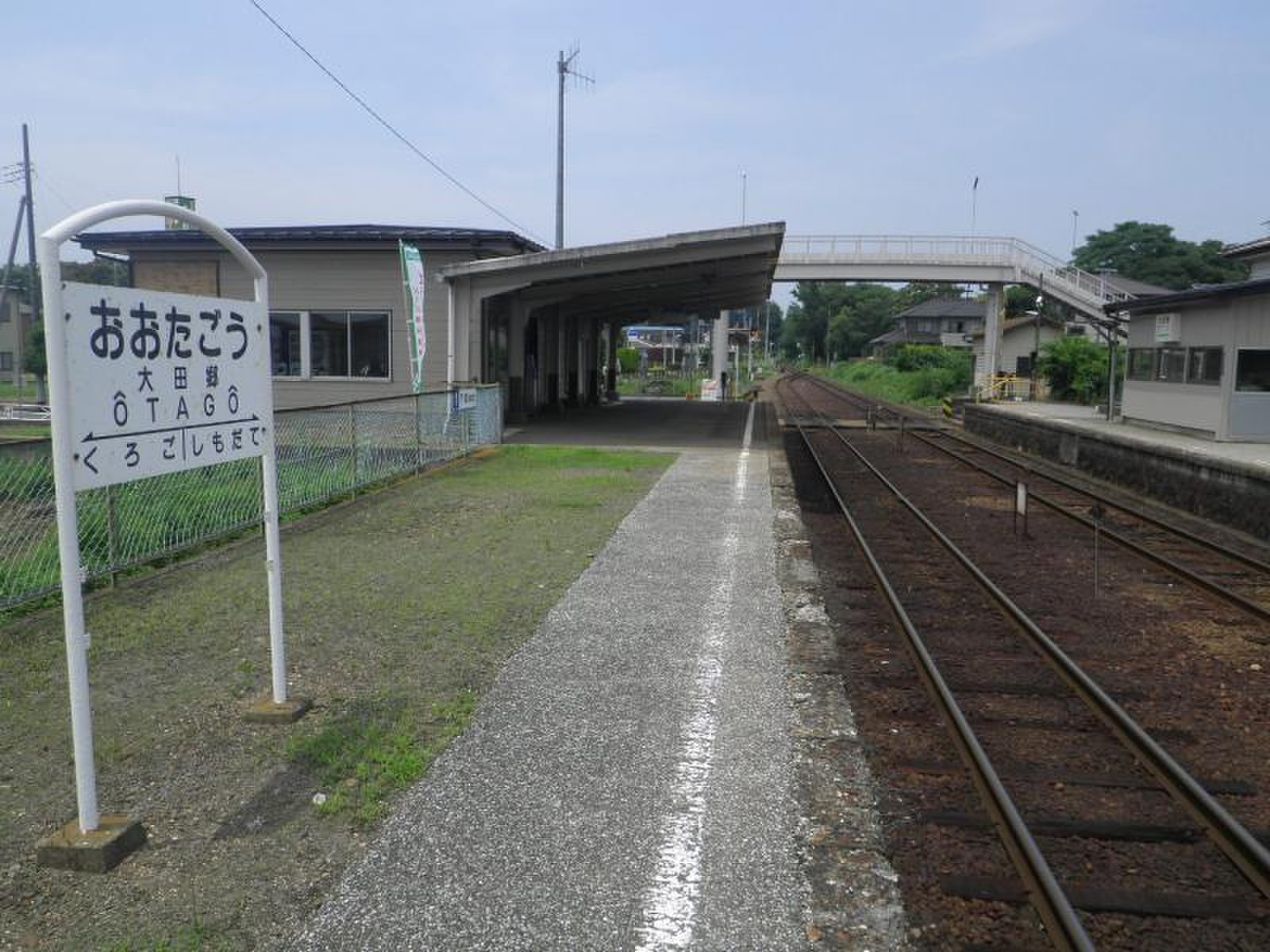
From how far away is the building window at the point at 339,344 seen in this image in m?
22.5

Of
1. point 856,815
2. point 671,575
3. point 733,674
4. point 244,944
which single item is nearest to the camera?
point 244,944

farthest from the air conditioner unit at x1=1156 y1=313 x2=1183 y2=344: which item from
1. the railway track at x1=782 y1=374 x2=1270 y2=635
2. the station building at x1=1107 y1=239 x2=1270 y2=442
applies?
the railway track at x1=782 y1=374 x2=1270 y2=635

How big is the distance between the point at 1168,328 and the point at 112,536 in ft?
65.2

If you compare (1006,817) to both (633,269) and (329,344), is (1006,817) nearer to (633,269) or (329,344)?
(633,269)

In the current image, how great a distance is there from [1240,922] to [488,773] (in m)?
2.92

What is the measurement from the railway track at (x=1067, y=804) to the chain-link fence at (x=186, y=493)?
462cm

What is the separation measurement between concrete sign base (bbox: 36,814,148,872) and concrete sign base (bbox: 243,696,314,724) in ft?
4.02

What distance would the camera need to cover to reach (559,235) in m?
28.9

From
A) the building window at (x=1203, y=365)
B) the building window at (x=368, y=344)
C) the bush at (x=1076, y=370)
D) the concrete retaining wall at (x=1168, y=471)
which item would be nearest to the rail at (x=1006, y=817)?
the concrete retaining wall at (x=1168, y=471)

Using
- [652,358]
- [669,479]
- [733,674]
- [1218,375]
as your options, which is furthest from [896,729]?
[652,358]

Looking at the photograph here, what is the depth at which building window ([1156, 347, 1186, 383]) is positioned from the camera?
20.5m

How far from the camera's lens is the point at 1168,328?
20.5m

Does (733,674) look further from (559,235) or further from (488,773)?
(559,235)

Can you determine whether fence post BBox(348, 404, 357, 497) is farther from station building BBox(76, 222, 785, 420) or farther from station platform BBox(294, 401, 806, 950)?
station building BBox(76, 222, 785, 420)
